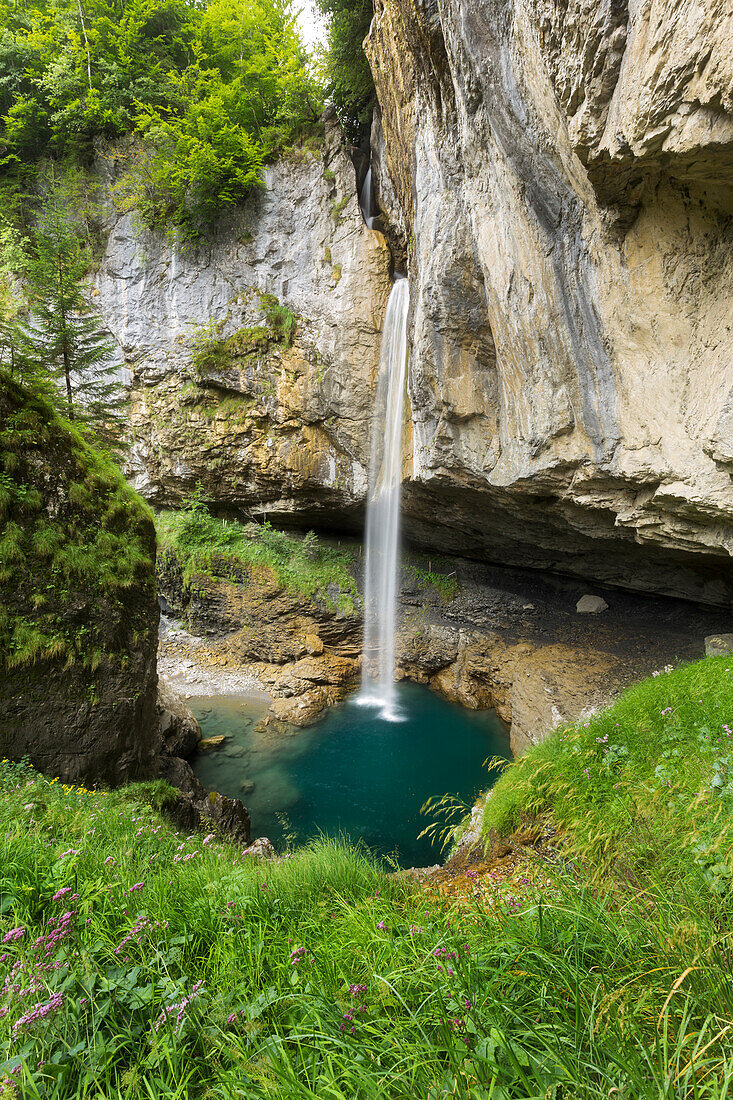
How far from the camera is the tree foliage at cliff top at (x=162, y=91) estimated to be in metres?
13.6

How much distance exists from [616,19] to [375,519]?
11.0 metres

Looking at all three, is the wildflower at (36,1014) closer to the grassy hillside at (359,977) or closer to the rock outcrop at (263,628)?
the grassy hillside at (359,977)

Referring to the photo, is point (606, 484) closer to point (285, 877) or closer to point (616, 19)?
point (616, 19)

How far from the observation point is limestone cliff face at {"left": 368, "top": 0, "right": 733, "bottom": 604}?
3979 millimetres

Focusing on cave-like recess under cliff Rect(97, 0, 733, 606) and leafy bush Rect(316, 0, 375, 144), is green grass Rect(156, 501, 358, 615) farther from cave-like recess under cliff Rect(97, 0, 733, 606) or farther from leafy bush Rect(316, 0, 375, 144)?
leafy bush Rect(316, 0, 375, 144)

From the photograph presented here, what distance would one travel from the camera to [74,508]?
5449mm

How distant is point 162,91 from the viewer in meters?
14.4

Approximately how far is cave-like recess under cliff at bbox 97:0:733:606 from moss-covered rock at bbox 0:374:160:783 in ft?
21.4

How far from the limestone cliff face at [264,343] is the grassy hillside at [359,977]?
11.8 metres

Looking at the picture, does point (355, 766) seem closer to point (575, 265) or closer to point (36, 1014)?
point (36, 1014)

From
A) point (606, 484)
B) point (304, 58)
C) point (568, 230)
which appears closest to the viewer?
point (568, 230)

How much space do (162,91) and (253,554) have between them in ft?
49.1

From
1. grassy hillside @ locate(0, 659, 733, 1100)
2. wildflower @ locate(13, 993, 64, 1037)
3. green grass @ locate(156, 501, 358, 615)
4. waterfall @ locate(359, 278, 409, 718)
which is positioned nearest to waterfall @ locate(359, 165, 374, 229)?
waterfall @ locate(359, 278, 409, 718)

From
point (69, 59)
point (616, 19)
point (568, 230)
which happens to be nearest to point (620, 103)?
point (616, 19)
